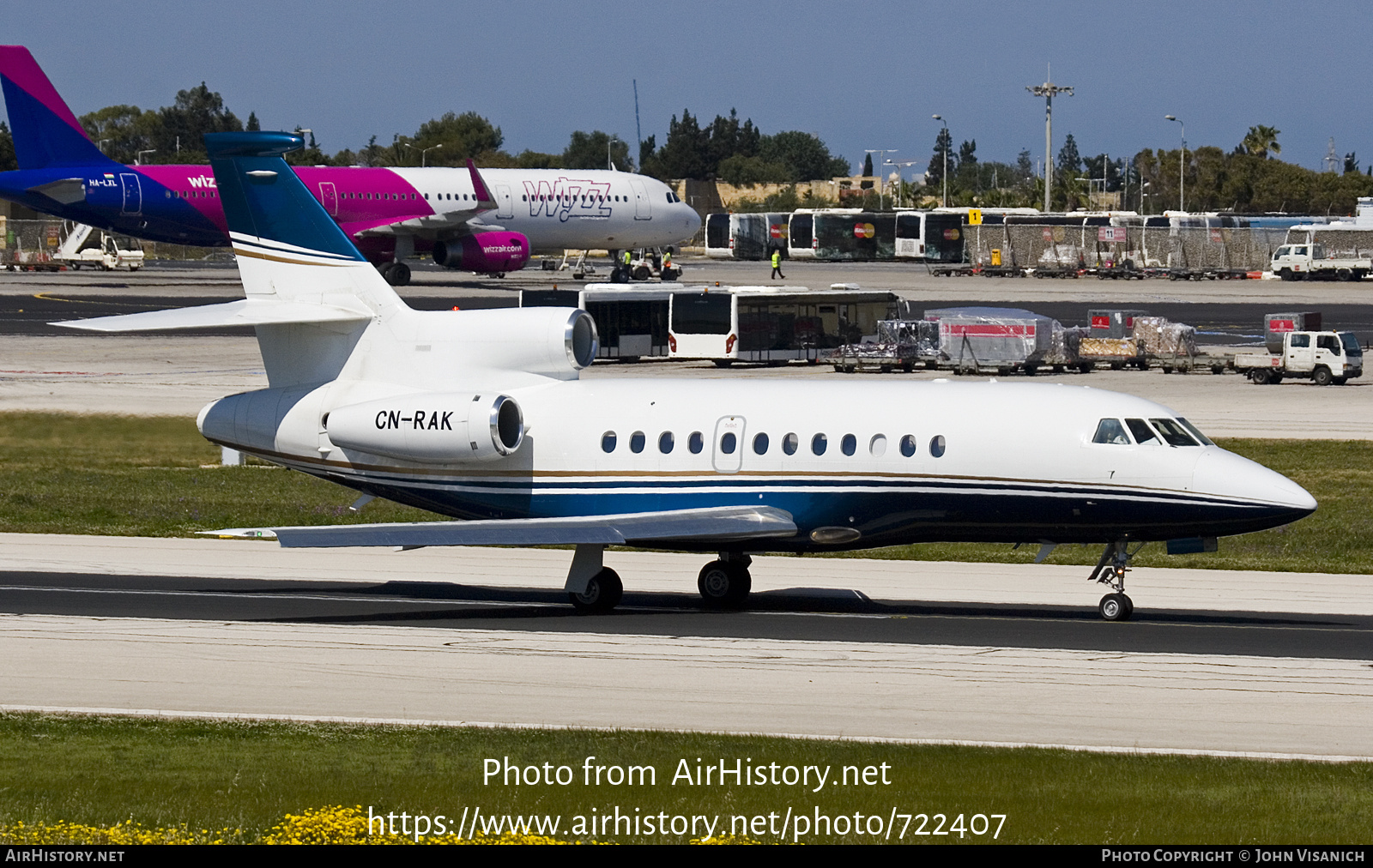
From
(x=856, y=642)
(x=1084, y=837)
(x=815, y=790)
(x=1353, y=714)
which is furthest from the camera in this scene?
(x=856, y=642)

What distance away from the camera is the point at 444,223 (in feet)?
309

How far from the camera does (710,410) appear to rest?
2647 centimetres

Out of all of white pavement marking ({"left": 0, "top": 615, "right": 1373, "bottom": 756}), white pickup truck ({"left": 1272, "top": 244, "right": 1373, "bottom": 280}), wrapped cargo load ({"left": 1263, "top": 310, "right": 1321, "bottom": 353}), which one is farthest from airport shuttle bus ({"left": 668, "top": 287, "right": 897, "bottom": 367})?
white pickup truck ({"left": 1272, "top": 244, "right": 1373, "bottom": 280})

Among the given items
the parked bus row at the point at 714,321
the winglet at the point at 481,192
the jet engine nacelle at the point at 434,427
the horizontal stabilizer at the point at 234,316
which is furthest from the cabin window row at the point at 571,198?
the jet engine nacelle at the point at 434,427

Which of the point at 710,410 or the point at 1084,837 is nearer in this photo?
the point at 1084,837

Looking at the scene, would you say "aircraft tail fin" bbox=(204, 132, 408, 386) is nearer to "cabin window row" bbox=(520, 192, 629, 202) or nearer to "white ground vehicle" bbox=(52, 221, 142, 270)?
"cabin window row" bbox=(520, 192, 629, 202)

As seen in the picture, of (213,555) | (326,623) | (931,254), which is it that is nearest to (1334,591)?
(326,623)

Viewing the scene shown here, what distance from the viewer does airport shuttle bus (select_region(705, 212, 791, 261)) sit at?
164 metres

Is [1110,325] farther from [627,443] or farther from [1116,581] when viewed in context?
[627,443]

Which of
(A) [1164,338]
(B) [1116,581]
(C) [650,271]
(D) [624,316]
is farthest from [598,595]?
(C) [650,271]

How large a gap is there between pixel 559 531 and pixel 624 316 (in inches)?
1694

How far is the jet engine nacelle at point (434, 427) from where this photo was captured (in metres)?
26.7

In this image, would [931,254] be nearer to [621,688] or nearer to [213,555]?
[213,555]

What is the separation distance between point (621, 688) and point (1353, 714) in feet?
26.5
